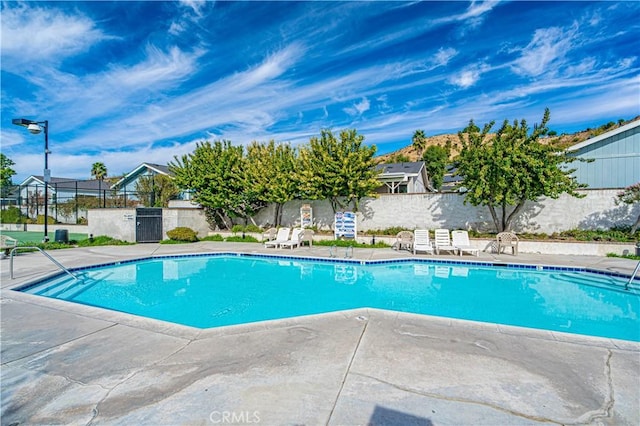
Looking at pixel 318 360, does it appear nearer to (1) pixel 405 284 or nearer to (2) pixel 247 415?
(2) pixel 247 415

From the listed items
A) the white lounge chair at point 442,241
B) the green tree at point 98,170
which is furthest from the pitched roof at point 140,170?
the white lounge chair at point 442,241

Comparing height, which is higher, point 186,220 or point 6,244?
point 186,220

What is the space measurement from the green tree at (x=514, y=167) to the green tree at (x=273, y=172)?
7.43 m

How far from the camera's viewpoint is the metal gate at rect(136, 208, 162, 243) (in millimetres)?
15211

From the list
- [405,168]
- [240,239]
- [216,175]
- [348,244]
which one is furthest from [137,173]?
[405,168]

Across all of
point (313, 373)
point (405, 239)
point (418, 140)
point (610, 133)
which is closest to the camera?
point (313, 373)

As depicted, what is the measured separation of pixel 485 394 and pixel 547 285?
7264mm

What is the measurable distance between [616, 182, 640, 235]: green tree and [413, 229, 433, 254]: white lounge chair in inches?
267

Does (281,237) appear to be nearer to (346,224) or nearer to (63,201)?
(346,224)

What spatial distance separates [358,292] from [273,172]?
28.1 feet

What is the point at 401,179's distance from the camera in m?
19.7

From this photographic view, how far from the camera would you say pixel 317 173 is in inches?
551

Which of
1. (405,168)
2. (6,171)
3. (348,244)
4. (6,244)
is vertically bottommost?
(348,244)

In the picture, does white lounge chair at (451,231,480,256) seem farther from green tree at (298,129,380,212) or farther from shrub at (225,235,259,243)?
shrub at (225,235,259,243)
